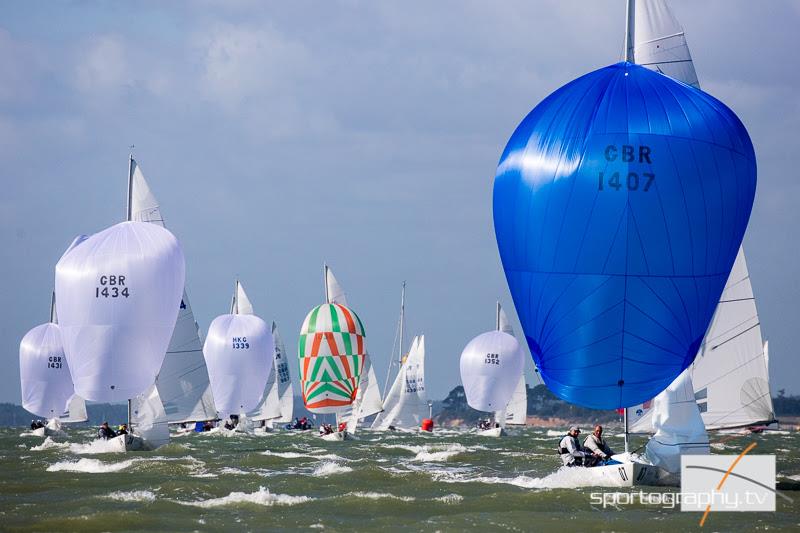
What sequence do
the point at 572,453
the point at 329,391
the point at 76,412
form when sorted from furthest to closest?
the point at 76,412
the point at 329,391
the point at 572,453

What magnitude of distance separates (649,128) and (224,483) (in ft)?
35.2

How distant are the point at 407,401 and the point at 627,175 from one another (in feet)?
145

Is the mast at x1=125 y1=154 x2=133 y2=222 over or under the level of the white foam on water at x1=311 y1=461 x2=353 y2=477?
over

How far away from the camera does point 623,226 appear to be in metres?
19.8

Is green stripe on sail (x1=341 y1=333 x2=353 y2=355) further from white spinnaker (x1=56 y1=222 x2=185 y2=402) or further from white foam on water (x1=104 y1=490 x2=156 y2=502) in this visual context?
white foam on water (x1=104 y1=490 x2=156 y2=502)

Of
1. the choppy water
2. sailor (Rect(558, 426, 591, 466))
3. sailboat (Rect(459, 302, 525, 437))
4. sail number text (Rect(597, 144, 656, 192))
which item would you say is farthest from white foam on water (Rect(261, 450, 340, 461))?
sailboat (Rect(459, 302, 525, 437))

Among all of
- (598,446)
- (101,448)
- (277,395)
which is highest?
(277,395)

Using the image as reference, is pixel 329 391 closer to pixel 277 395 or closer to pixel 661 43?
pixel 277 395

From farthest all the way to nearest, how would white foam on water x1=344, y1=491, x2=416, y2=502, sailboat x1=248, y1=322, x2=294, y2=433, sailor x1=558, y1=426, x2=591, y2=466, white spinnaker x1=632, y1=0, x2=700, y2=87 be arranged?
sailboat x1=248, y1=322, x2=294, y2=433 < white spinnaker x1=632, y1=0, x2=700, y2=87 < sailor x1=558, y1=426, x2=591, y2=466 < white foam on water x1=344, y1=491, x2=416, y2=502

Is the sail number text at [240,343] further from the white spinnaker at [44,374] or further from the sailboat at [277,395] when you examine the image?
the sailboat at [277,395]

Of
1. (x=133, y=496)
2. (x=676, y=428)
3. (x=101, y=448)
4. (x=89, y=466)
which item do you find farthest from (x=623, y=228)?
(x=101, y=448)

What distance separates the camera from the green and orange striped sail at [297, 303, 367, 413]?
155ft

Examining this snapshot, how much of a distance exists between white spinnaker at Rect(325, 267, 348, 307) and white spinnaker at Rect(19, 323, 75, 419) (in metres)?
13.2

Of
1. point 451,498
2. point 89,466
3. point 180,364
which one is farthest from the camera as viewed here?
point 180,364
